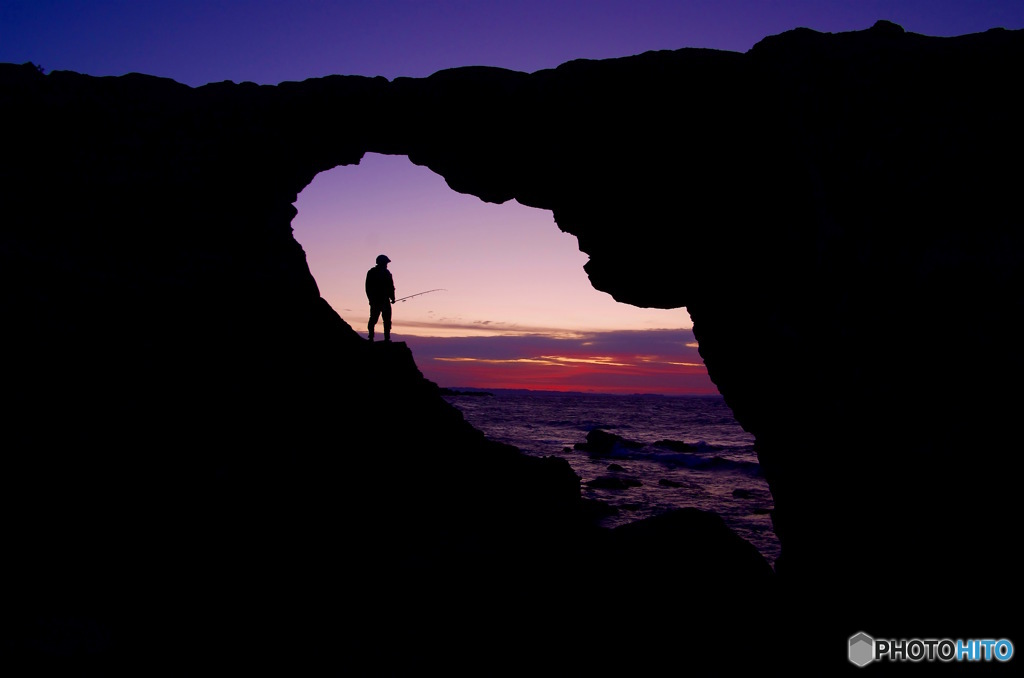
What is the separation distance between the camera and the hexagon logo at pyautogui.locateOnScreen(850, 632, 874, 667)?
5230mm

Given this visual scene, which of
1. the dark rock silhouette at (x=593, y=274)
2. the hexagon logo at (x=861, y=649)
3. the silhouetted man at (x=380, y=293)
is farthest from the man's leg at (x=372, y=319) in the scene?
the hexagon logo at (x=861, y=649)

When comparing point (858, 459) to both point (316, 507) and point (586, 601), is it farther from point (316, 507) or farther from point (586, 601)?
point (316, 507)

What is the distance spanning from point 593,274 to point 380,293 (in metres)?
5.44

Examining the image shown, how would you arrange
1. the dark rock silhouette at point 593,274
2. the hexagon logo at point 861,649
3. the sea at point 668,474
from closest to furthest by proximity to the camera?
1. the dark rock silhouette at point 593,274
2. the hexagon logo at point 861,649
3. the sea at point 668,474

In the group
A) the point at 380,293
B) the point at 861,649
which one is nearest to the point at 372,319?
the point at 380,293

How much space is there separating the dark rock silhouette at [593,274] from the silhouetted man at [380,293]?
261 centimetres

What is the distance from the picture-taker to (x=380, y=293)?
12.5 meters

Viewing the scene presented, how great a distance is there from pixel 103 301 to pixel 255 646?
517cm

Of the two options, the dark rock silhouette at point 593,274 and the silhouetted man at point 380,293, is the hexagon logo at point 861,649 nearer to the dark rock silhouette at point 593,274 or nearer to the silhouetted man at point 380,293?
the dark rock silhouette at point 593,274

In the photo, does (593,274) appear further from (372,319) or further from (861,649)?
(861,649)

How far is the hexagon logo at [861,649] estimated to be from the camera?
5.23m

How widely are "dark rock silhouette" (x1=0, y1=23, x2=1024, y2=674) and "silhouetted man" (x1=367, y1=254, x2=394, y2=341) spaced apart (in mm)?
2611

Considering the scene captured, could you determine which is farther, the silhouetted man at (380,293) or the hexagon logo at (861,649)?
the silhouetted man at (380,293)

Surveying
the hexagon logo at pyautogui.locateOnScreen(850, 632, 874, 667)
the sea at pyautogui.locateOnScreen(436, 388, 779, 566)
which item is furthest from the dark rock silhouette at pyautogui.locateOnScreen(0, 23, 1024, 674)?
the sea at pyautogui.locateOnScreen(436, 388, 779, 566)
